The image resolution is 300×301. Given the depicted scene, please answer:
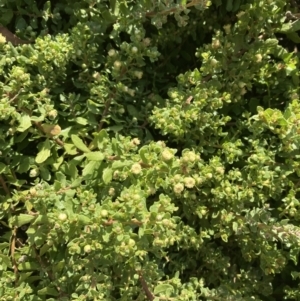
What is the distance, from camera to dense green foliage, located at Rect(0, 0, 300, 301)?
206cm

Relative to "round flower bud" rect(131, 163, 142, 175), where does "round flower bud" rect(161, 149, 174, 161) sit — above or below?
above

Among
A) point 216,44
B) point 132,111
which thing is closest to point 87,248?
point 132,111

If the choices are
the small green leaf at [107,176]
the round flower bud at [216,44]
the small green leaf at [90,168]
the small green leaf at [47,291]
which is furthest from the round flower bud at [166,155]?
the small green leaf at [47,291]

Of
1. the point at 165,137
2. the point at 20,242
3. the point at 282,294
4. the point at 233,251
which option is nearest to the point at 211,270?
the point at 233,251

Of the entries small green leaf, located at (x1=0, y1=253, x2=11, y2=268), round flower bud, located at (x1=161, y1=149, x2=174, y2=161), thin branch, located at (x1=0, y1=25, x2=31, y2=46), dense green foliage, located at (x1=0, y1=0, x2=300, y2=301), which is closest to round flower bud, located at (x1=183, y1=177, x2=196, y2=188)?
dense green foliage, located at (x1=0, y1=0, x2=300, y2=301)

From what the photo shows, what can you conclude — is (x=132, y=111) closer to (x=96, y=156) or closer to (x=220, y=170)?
(x=96, y=156)

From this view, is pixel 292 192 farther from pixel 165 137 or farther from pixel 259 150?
pixel 165 137

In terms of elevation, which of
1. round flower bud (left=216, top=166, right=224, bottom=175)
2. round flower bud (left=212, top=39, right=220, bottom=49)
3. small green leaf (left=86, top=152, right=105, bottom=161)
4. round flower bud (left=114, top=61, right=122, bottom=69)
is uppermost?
round flower bud (left=212, top=39, right=220, bottom=49)

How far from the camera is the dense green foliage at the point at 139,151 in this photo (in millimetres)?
2057

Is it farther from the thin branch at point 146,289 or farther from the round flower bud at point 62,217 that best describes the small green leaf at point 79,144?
the thin branch at point 146,289

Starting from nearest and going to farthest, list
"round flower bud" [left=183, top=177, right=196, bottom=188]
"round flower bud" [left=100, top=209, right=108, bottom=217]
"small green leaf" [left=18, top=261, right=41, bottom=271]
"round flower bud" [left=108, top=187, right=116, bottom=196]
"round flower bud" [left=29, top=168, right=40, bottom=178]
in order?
"round flower bud" [left=100, top=209, right=108, bottom=217]
"round flower bud" [left=183, top=177, right=196, bottom=188]
"round flower bud" [left=108, top=187, right=116, bottom=196]
"round flower bud" [left=29, top=168, right=40, bottom=178]
"small green leaf" [left=18, top=261, right=41, bottom=271]

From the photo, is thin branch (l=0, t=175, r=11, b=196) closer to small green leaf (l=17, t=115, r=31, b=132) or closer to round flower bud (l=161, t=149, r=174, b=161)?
small green leaf (l=17, t=115, r=31, b=132)

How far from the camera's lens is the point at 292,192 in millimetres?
2338

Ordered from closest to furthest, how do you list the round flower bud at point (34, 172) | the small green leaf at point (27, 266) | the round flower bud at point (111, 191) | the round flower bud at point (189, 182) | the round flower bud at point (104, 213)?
the round flower bud at point (104, 213)
the round flower bud at point (189, 182)
the round flower bud at point (111, 191)
the round flower bud at point (34, 172)
the small green leaf at point (27, 266)
